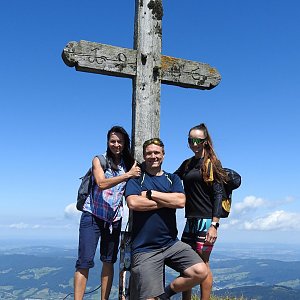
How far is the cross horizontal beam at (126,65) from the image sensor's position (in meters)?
5.59

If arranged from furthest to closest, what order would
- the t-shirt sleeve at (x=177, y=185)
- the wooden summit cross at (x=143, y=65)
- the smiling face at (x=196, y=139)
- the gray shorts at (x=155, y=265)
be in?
the wooden summit cross at (x=143, y=65) → the smiling face at (x=196, y=139) → the t-shirt sleeve at (x=177, y=185) → the gray shorts at (x=155, y=265)

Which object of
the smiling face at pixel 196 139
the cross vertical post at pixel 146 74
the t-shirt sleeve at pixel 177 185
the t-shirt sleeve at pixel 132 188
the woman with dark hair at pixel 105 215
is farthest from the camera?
the cross vertical post at pixel 146 74

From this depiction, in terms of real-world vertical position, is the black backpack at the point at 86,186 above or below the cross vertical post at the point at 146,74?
below

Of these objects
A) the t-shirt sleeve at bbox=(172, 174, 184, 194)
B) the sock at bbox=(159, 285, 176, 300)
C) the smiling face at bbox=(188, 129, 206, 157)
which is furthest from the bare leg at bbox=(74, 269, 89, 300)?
the smiling face at bbox=(188, 129, 206, 157)

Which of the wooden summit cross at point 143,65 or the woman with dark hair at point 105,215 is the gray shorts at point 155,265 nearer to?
the woman with dark hair at point 105,215

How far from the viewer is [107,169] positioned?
17.8 ft

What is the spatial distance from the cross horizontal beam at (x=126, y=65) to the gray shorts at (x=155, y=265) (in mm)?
2530

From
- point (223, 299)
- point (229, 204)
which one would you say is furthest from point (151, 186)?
point (223, 299)

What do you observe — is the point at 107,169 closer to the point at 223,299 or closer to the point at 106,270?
the point at 106,270

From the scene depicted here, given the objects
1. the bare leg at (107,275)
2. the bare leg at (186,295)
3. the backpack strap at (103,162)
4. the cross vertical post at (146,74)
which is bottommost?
the bare leg at (186,295)

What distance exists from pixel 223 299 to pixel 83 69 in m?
6.26

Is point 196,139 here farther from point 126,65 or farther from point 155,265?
point 155,265

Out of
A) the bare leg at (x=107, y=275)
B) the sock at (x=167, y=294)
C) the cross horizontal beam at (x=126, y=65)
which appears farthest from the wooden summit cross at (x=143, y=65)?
the sock at (x=167, y=294)

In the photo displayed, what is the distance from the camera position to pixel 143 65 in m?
6.06
